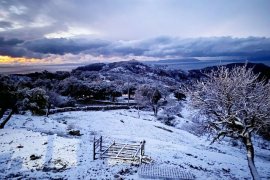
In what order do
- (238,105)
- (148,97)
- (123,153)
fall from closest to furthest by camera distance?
(238,105), (123,153), (148,97)

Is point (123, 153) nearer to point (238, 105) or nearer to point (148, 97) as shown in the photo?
point (238, 105)

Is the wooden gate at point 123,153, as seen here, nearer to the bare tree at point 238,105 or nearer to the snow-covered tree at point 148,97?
the bare tree at point 238,105

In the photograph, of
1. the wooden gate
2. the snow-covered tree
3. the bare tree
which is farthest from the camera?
the snow-covered tree

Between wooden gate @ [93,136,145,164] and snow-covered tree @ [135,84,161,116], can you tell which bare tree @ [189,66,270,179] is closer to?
wooden gate @ [93,136,145,164]

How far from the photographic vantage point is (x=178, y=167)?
21.0 metres

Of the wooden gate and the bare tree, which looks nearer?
the bare tree

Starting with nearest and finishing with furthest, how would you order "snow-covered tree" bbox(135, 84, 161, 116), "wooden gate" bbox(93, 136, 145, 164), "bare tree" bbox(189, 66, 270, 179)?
1. "bare tree" bbox(189, 66, 270, 179)
2. "wooden gate" bbox(93, 136, 145, 164)
3. "snow-covered tree" bbox(135, 84, 161, 116)

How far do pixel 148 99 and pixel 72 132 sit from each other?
48149 mm

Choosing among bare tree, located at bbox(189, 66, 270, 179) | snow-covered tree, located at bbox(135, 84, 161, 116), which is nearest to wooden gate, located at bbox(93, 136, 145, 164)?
bare tree, located at bbox(189, 66, 270, 179)

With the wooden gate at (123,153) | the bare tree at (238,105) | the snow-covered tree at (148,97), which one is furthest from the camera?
the snow-covered tree at (148,97)

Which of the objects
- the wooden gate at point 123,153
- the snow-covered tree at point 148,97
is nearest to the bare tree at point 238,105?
the wooden gate at point 123,153

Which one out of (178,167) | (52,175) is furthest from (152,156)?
(52,175)

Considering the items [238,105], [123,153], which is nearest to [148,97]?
[123,153]

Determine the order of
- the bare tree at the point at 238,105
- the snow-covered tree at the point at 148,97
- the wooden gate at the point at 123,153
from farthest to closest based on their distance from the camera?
the snow-covered tree at the point at 148,97, the wooden gate at the point at 123,153, the bare tree at the point at 238,105
